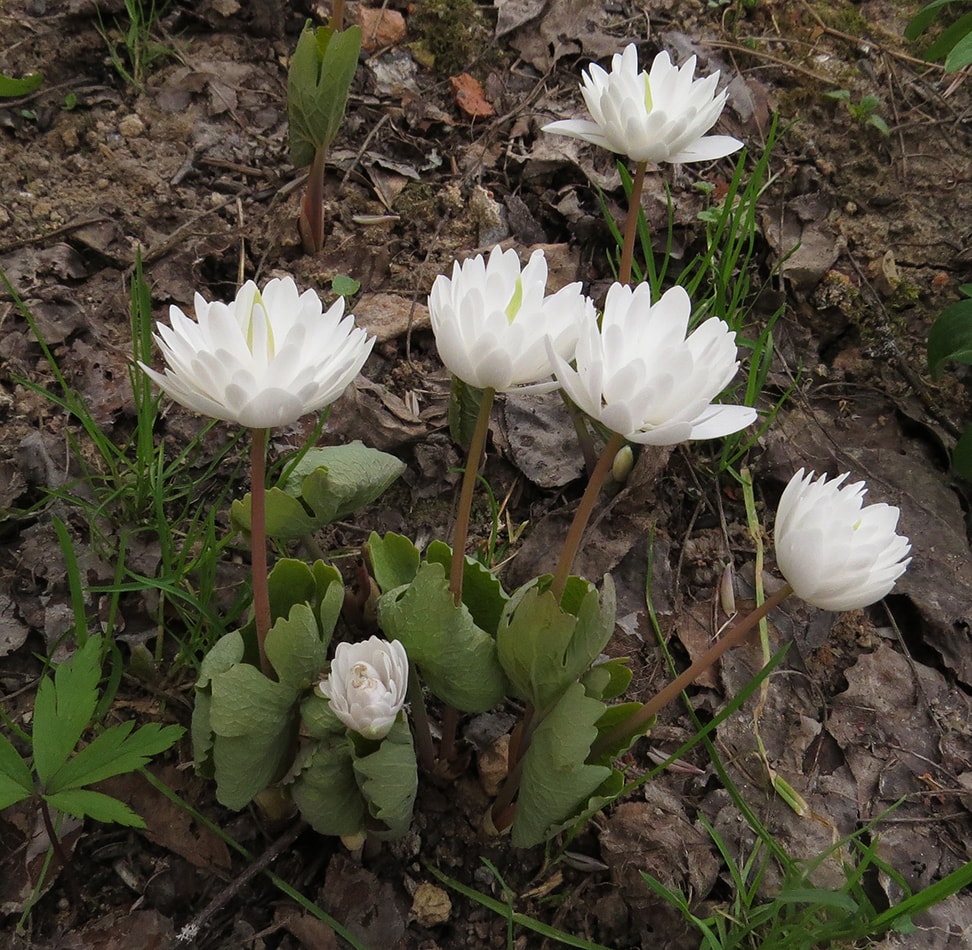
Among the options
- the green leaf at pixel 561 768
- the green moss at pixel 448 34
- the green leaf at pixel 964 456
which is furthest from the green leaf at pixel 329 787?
the green moss at pixel 448 34

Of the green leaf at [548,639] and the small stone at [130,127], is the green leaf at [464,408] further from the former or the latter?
the small stone at [130,127]

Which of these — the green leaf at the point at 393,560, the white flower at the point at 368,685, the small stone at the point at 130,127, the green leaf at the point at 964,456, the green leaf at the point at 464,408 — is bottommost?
the green leaf at the point at 964,456

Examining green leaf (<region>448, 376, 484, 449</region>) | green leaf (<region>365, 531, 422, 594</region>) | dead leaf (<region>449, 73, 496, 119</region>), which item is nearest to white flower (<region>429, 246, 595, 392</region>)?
green leaf (<region>448, 376, 484, 449</region>)

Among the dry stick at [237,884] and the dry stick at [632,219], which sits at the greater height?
the dry stick at [632,219]

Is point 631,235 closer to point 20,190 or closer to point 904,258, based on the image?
point 904,258

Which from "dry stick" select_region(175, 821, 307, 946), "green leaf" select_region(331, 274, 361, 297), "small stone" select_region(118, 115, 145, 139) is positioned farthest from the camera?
"small stone" select_region(118, 115, 145, 139)

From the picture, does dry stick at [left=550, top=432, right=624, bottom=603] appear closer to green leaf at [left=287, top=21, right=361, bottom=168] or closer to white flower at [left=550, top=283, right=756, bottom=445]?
white flower at [left=550, top=283, right=756, bottom=445]

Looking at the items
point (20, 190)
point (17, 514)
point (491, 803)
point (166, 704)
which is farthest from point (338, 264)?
point (491, 803)
